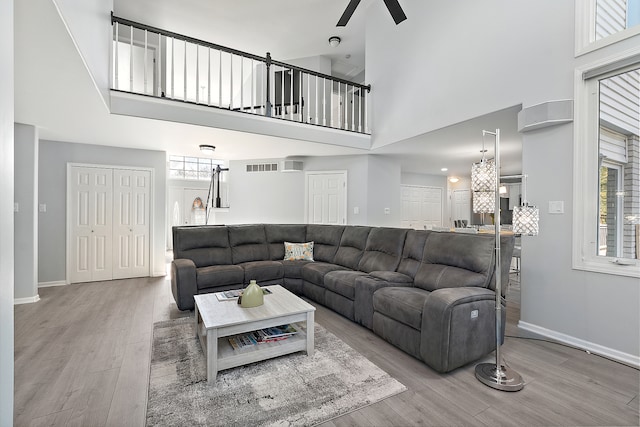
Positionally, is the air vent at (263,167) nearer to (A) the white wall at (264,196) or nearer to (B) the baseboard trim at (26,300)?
(A) the white wall at (264,196)

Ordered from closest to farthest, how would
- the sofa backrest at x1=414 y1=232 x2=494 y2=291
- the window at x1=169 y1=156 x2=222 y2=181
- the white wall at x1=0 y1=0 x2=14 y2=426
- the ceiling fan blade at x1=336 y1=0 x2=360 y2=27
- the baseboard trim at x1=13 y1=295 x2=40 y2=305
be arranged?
the white wall at x1=0 y1=0 x2=14 y2=426
the sofa backrest at x1=414 y1=232 x2=494 y2=291
the ceiling fan blade at x1=336 y1=0 x2=360 y2=27
the baseboard trim at x1=13 y1=295 x2=40 y2=305
the window at x1=169 y1=156 x2=222 y2=181

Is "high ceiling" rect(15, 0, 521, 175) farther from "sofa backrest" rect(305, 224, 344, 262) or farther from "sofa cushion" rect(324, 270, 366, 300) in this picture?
"sofa cushion" rect(324, 270, 366, 300)

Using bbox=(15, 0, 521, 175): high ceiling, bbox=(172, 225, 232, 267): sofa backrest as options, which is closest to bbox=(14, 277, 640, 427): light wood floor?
bbox=(172, 225, 232, 267): sofa backrest

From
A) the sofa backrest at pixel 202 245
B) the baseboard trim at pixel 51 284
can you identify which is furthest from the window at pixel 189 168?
the sofa backrest at pixel 202 245

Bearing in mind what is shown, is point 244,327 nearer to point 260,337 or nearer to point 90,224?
point 260,337

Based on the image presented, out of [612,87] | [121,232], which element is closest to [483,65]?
[612,87]

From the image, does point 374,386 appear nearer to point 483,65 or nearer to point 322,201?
point 483,65

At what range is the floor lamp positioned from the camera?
6.94 feet

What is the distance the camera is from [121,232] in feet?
17.5

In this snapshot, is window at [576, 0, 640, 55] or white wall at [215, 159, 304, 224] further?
white wall at [215, 159, 304, 224]

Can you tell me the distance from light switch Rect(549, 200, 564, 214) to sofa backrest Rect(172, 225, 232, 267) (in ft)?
13.0

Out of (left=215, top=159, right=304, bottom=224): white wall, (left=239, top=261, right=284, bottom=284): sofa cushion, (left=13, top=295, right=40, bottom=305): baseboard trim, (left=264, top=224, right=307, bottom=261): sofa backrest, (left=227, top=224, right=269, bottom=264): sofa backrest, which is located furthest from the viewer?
(left=215, top=159, right=304, bottom=224): white wall

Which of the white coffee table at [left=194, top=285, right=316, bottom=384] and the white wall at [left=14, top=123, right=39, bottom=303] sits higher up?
the white wall at [left=14, top=123, right=39, bottom=303]

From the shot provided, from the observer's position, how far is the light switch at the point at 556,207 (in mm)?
2818
